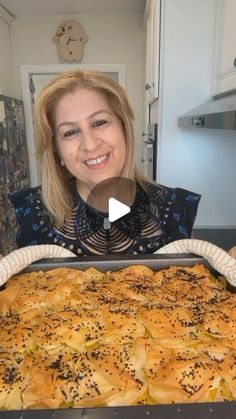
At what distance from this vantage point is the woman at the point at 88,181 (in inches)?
37.1

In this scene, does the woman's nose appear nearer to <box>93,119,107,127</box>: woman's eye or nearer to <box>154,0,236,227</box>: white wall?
<box>93,119,107,127</box>: woman's eye

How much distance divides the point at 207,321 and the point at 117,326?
0.59 feet

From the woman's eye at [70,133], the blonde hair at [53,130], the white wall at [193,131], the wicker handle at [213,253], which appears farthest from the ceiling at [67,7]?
the wicker handle at [213,253]

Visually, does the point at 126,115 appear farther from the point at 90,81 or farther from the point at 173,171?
the point at 173,171

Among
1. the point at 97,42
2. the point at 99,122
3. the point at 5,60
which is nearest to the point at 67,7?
the point at 97,42

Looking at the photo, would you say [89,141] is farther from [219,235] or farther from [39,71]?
[39,71]

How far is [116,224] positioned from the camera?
1.01 metres

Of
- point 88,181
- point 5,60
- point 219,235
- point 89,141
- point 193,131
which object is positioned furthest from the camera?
point 5,60

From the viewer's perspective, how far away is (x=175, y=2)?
1658 millimetres

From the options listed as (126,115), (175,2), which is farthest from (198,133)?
(126,115)

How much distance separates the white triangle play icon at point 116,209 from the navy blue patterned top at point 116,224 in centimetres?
2
